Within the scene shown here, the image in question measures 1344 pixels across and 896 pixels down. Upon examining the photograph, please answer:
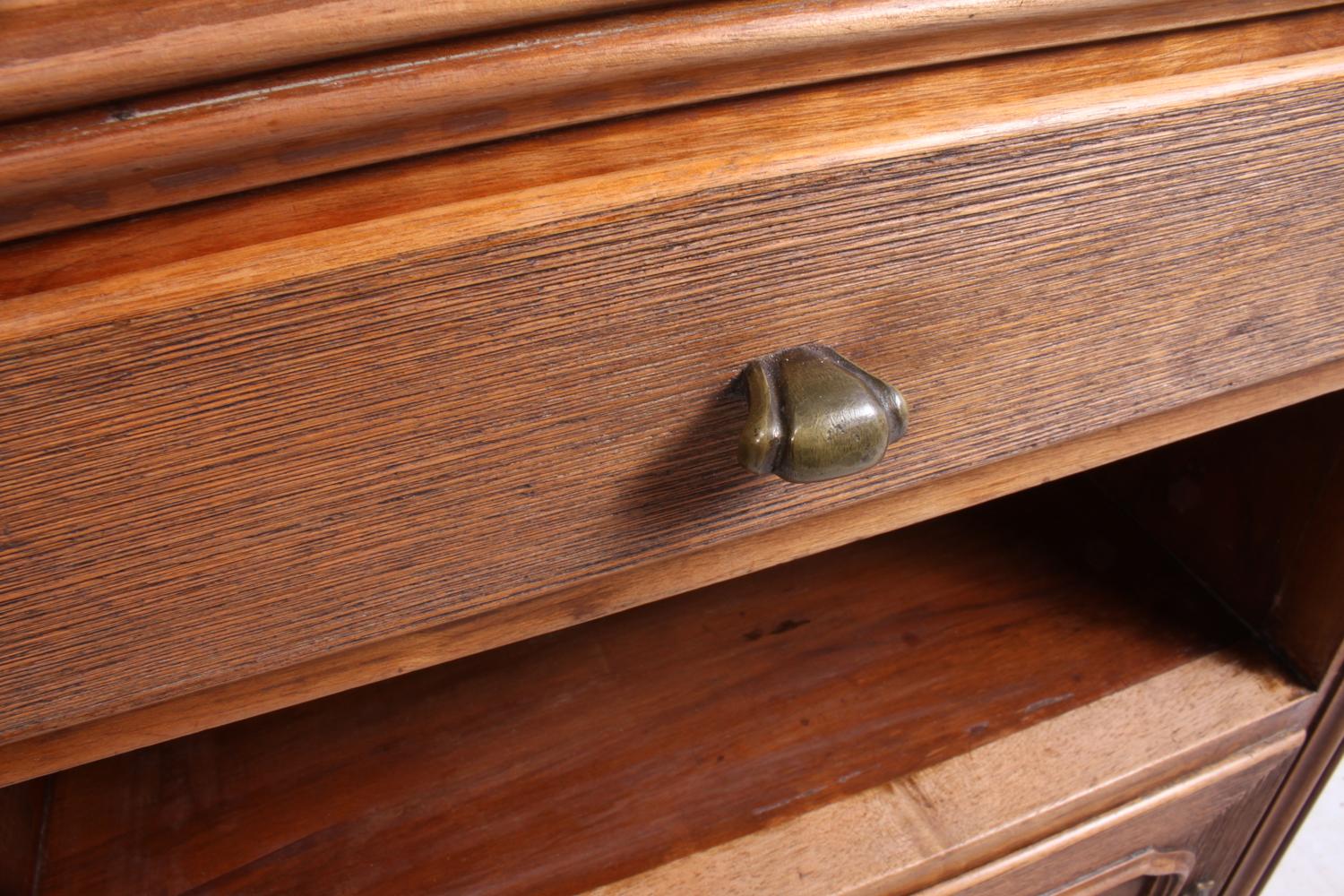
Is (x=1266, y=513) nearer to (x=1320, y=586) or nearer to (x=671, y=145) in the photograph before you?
(x=1320, y=586)

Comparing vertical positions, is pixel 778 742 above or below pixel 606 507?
below

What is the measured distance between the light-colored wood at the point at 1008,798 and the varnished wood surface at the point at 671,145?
28 centimetres

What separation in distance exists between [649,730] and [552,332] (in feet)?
0.87

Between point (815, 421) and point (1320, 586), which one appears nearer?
point (815, 421)

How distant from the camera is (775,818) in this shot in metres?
0.39

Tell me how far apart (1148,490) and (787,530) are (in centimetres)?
33

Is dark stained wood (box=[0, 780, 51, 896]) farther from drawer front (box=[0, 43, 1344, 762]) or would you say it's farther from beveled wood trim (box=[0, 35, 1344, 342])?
beveled wood trim (box=[0, 35, 1344, 342])

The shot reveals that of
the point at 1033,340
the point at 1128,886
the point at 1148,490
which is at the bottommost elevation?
the point at 1128,886

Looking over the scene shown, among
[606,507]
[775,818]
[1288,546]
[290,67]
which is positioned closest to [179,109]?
[290,67]

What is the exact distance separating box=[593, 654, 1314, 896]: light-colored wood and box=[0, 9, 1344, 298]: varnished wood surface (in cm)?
28

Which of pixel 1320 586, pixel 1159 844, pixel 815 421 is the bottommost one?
pixel 1159 844

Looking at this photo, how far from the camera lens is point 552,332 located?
221 mm

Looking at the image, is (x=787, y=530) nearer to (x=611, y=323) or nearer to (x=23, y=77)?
(x=611, y=323)

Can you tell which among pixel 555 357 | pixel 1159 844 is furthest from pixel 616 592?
pixel 1159 844
